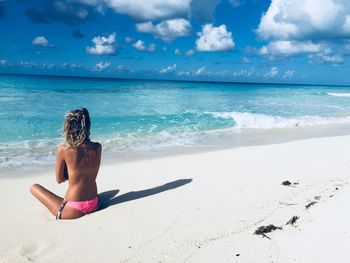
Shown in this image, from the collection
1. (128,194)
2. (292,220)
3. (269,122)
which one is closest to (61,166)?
(128,194)

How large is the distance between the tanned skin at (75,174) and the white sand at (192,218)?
0.19 m

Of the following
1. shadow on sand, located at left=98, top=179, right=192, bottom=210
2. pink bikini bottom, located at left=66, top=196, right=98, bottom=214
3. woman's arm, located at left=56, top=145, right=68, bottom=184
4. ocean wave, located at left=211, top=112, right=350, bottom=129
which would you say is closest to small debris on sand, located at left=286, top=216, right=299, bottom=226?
shadow on sand, located at left=98, top=179, right=192, bottom=210

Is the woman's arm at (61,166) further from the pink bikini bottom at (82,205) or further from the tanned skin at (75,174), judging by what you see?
the pink bikini bottom at (82,205)

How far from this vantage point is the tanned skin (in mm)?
4797

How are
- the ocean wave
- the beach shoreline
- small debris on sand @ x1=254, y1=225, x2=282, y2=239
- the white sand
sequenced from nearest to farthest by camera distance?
1. the white sand
2. small debris on sand @ x1=254, y1=225, x2=282, y2=239
3. the beach shoreline
4. the ocean wave

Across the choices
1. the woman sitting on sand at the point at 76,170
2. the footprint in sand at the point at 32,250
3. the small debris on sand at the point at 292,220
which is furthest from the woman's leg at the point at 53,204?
the small debris on sand at the point at 292,220

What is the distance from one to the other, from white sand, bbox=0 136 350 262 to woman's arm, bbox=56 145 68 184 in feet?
1.87

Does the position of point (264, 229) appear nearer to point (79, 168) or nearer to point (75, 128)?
point (79, 168)

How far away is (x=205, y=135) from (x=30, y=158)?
6332 millimetres

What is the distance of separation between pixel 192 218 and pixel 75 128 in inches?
76.2

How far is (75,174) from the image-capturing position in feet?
16.0

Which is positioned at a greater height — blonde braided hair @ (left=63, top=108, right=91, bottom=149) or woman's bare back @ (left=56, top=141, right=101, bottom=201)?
blonde braided hair @ (left=63, top=108, right=91, bottom=149)

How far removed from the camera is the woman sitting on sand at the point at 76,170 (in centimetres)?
467

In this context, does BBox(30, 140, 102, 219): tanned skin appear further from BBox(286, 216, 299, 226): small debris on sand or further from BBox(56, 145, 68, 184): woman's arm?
BBox(286, 216, 299, 226): small debris on sand
